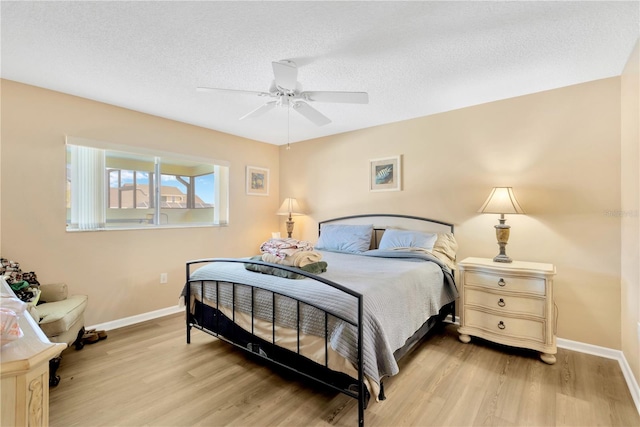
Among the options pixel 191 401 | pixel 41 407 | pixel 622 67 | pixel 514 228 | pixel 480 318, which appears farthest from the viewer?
pixel 514 228

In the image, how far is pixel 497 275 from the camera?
2561 millimetres

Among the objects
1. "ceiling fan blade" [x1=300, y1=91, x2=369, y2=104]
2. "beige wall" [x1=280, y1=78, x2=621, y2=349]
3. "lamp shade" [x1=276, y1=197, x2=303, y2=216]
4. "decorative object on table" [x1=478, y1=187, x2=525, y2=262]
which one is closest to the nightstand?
"decorative object on table" [x1=478, y1=187, x2=525, y2=262]

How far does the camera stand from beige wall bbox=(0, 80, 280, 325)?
100 inches

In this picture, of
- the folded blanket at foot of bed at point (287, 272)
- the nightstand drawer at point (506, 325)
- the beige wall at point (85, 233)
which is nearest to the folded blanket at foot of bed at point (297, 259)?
the folded blanket at foot of bed at point (287, 272)

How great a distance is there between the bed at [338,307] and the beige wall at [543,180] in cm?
54

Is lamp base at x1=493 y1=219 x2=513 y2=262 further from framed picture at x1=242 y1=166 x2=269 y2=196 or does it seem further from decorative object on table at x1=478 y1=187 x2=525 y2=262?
framed picture at x1=242 y1=166 x2=269 y2=196

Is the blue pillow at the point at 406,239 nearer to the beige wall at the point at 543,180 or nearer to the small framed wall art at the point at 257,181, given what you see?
the beige wall at the point at 543,180

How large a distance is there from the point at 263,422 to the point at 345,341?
68cm

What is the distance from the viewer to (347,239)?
3584 mm

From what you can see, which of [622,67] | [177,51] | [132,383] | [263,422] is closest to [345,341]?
[263,422]

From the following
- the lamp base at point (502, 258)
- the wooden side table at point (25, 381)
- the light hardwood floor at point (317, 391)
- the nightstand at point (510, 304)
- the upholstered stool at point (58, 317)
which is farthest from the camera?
the lamp base at point (502, 258)

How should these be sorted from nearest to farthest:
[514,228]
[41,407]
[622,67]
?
[41,407]
[622,67]
[514,228]

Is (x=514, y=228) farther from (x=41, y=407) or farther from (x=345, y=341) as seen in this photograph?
(x=41, y=407)

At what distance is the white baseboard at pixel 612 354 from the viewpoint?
6.28 feet
